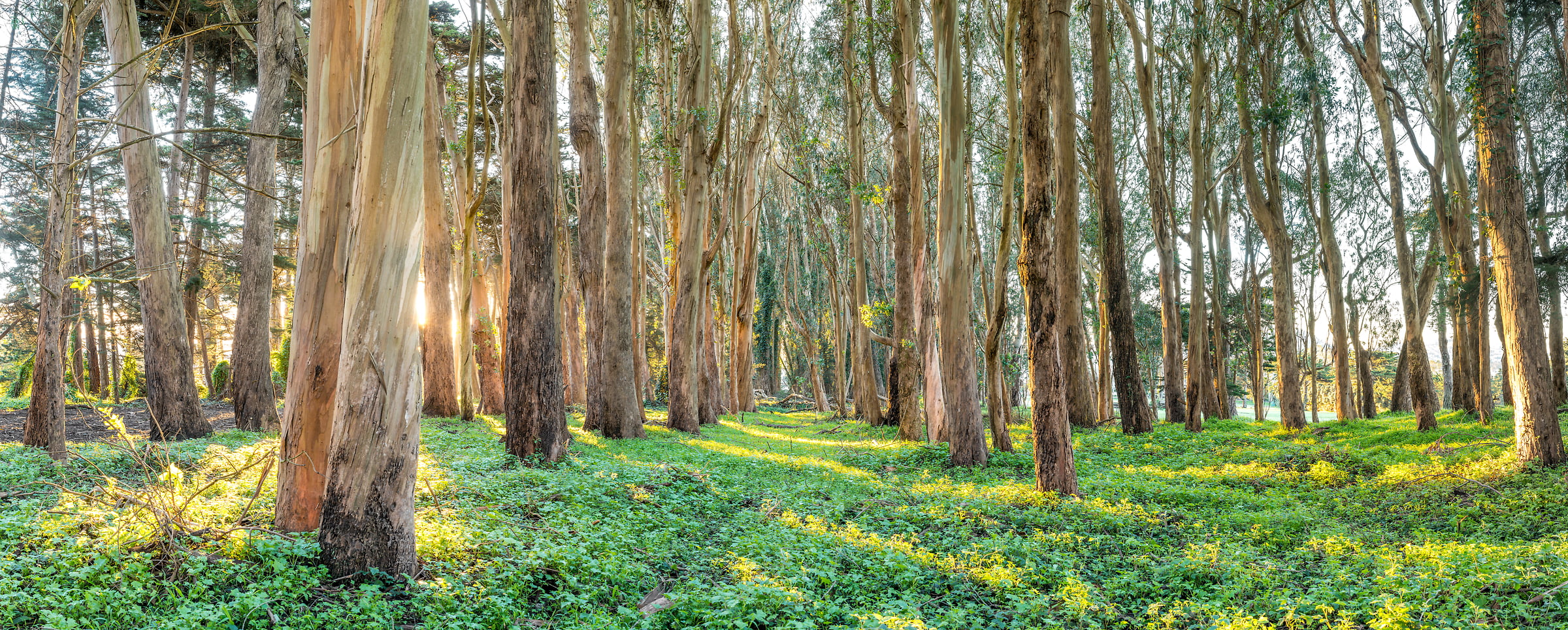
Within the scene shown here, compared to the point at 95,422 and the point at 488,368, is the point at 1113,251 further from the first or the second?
the point at 95,422

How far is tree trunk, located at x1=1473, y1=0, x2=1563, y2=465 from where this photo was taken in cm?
720

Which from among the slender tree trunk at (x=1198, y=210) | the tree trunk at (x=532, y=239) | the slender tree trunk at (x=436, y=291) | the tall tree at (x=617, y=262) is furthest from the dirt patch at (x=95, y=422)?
the slender tree trunk at (x=1198, y=210)

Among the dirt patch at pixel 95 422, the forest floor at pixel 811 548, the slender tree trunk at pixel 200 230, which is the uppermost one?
the slender tree trunk at pixel 200 230

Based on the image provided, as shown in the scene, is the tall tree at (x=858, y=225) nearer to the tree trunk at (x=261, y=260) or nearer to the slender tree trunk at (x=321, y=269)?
the tree trunk at (x=261, y=260)

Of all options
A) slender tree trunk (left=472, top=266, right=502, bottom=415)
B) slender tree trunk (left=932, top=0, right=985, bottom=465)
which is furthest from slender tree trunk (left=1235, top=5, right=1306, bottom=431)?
slender tree trunk (left=472, top=266, right=502, bottom=415)

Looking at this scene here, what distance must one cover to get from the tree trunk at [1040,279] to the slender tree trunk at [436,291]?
31.6 ft

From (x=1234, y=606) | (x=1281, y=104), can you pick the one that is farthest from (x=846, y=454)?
(x=1281, y=104)

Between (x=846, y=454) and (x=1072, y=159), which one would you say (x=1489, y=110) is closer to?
(x=1072, y=159)

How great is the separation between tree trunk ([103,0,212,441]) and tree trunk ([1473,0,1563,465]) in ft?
48.8

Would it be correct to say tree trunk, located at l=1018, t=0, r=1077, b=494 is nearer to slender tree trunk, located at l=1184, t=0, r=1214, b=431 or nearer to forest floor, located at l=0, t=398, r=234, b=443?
slender tree trunk, located at l=1184, t=0, r=1214, b=431

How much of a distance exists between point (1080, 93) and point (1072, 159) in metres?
13.1

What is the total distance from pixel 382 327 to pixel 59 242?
15.1ft

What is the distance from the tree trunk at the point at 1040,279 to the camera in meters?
6.93

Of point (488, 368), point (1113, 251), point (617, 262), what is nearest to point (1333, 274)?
point (1113, 251)
